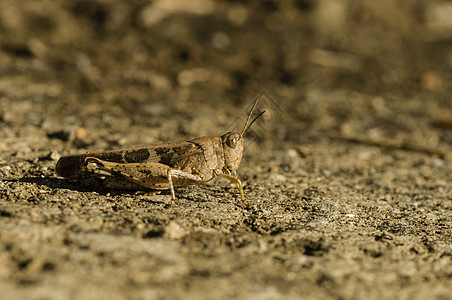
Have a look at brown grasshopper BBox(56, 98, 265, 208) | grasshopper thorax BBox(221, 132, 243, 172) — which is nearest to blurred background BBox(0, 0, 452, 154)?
brown grasshopper BBox(56, 98, 265, 208)

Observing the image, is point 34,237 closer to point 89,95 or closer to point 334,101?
point 89,95

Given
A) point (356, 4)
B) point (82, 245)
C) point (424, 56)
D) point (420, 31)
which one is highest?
point (356, 4)

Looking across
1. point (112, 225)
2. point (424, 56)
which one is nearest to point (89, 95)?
point (112, 225)

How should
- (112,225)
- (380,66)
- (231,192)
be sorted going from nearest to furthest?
(112,225) < (231,192) < (380,66)

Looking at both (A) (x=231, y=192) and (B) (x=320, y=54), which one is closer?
(A) (x=231, y=192)

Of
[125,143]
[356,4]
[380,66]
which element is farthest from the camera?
[356,4]

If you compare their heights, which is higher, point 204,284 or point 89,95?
point 89,95

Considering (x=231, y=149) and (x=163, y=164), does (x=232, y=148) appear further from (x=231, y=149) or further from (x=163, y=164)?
(x=163, y=164)
